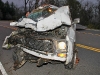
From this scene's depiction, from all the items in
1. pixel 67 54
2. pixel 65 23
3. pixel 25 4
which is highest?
pixel 25 4

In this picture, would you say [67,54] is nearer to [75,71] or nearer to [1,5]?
[75,71]

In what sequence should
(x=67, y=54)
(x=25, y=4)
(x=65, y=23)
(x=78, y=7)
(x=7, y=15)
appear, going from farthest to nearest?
(x=7, y=15)
(x=25, y=4)
(x=78, y=7)
(x=65, y=23)
(x=67, y=54)

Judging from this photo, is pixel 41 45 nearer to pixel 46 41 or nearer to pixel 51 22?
pixel 46 41

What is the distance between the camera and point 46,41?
4715 mm

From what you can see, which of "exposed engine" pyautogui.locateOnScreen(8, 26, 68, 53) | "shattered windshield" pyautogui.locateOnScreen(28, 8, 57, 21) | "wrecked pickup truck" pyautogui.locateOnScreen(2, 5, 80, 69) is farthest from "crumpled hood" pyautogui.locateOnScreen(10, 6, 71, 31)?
"shattered windshield" pyautogui.locateOnScreen(28, 8, 57, 21)

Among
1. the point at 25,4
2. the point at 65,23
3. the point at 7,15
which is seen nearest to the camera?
the point at 65,23

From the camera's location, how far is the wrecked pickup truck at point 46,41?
15.1 feet

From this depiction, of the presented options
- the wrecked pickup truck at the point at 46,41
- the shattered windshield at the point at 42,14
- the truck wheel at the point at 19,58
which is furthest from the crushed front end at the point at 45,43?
the shattered windshield at the point at 42,14

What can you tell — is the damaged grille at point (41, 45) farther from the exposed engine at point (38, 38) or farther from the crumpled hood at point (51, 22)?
the crumpled hood at point (51, 22)

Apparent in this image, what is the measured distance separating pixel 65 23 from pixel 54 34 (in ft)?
1.40

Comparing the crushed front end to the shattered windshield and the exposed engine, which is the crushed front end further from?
the shattered windshield

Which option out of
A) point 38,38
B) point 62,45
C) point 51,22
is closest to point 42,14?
point 51,22

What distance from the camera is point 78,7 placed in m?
35.3

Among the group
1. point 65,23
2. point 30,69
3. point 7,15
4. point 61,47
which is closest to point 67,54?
point 61,47
